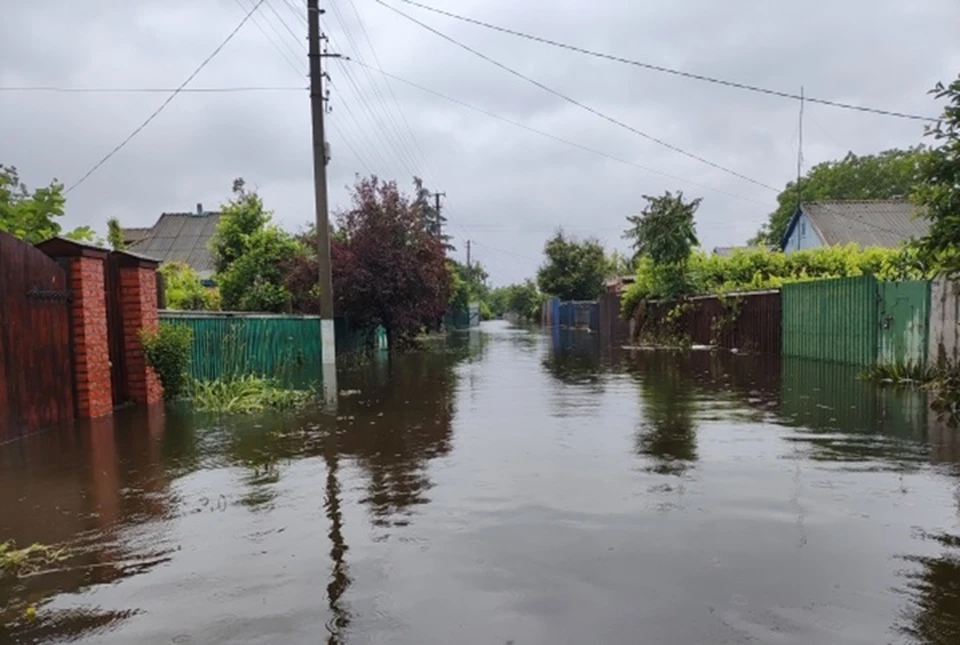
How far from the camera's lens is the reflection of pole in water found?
320cm

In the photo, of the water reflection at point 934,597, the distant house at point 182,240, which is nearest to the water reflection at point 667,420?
the water reflection at point 934,597

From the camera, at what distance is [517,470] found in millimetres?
6152

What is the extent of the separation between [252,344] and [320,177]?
4.35 meters

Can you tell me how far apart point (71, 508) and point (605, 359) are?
16308 mm

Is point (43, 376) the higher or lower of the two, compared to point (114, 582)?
higher

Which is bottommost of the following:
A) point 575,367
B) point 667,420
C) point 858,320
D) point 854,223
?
point 575,367

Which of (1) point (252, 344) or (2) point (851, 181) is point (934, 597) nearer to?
(1) point (252, 344)

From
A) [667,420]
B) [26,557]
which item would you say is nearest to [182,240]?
[667,420]

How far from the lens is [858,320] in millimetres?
14117

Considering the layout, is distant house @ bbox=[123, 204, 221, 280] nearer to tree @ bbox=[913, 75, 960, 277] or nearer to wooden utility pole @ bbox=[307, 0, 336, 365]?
wooden utility pole @ bbox=[307, 0, 336, 365]

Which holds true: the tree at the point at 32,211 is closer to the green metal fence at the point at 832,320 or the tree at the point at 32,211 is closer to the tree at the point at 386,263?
the tree at the point at 386,263

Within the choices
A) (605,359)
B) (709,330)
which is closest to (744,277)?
(709,330)

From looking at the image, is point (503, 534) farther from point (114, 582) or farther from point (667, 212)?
point (667, 212)

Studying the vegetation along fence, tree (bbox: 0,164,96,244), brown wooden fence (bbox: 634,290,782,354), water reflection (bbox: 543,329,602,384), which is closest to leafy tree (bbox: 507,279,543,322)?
brown wooden fence (bbox: 634,290,782,354)
